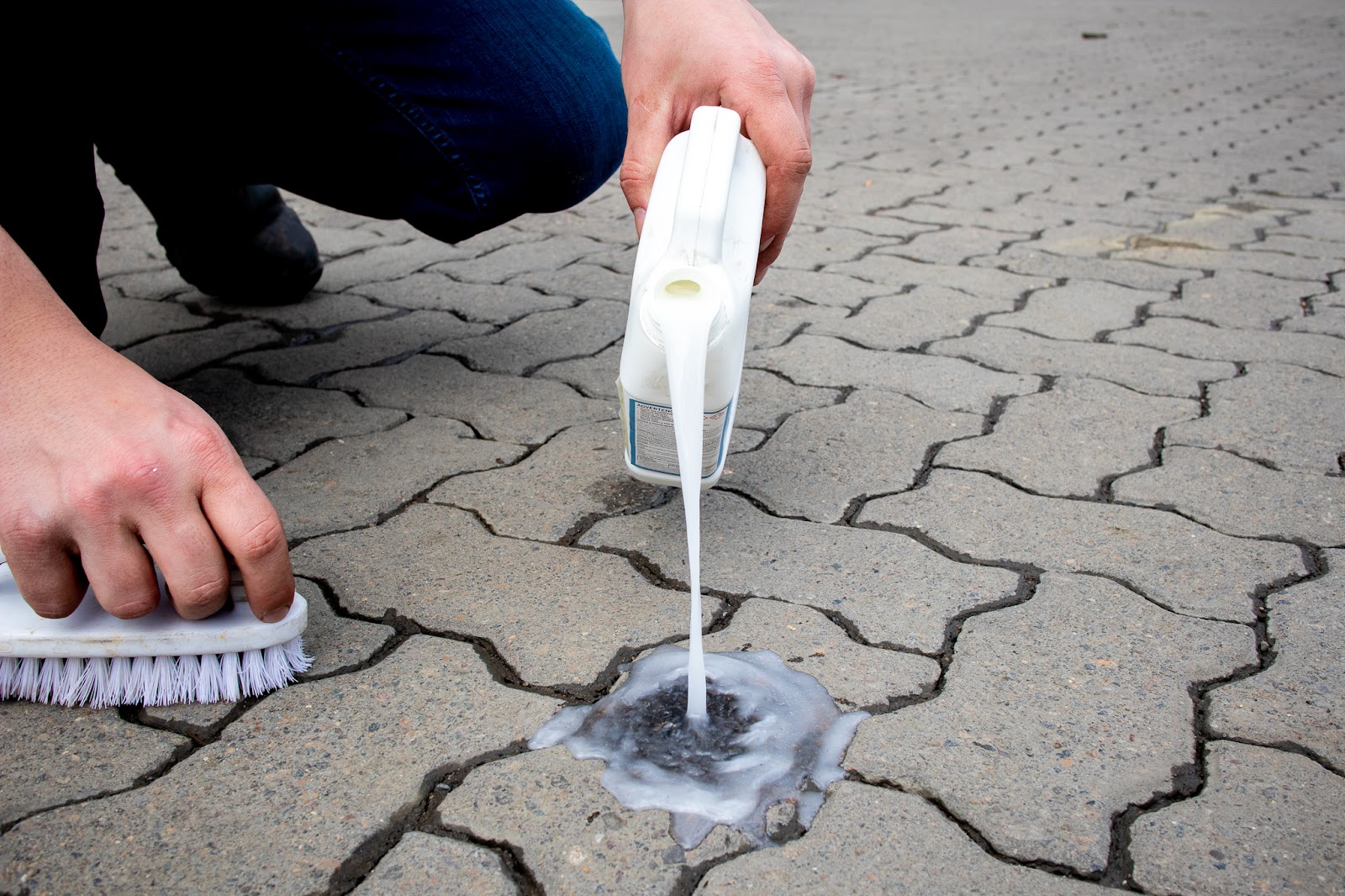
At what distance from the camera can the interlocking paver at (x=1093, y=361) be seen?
220 cm

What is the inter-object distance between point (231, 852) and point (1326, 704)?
3.96 ft

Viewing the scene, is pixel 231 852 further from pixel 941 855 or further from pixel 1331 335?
pixel 1331 335

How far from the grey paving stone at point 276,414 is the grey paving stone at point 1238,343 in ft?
5.37

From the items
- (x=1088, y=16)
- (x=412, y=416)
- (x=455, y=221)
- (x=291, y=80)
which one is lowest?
(x=1088, y=16)

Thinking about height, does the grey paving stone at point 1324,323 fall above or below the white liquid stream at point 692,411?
below

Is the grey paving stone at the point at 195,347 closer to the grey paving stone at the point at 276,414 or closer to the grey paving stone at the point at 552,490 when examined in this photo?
the grey paving stone at the point at 276,414

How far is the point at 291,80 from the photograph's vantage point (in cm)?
181

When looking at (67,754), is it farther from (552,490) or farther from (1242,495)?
(1242,495)

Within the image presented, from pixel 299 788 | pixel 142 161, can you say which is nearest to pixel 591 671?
pixel 299 788

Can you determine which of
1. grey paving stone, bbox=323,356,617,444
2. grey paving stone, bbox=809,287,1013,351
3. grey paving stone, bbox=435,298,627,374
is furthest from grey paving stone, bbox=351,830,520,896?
grey paving stone, bbox=809,287,1013,351

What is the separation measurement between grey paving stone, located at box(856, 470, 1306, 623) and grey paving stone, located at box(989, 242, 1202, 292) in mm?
1341

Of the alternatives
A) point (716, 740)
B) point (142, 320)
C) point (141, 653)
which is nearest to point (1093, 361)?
point (716, 740)

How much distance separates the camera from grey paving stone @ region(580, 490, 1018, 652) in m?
1.43

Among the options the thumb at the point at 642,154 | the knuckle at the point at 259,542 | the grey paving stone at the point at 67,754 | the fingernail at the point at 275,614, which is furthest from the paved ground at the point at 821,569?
the thumb at the point at 642,154
